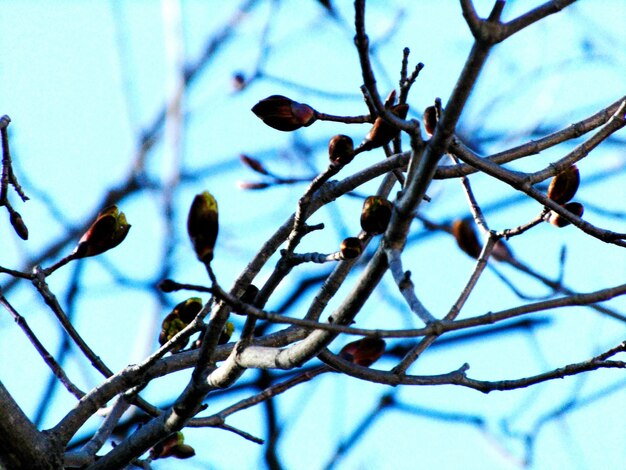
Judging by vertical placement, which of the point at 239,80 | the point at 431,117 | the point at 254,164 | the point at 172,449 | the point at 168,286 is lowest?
the point at 168,286

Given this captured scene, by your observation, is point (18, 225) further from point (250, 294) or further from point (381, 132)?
point (381, 132)

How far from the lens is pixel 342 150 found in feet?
5.18

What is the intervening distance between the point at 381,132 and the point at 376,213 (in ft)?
0.50

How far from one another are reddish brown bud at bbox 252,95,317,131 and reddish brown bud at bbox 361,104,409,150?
0.20 metres

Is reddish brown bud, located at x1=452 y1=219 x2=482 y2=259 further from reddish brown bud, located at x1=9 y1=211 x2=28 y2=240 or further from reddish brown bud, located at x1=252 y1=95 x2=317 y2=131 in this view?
reddish brown bud, located at x1=9 y1=211 x2=28 y2=240

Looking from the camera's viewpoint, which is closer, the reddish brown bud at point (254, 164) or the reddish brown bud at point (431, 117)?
the reddish brown bud at point (431, 117)

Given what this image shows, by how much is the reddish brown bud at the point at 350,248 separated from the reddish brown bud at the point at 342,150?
0.15m

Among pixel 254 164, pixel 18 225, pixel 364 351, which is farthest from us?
pixel 254 164

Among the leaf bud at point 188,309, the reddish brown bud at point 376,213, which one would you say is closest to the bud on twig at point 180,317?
the leaf bud at point 188,309

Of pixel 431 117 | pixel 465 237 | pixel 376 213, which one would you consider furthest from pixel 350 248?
pixel 465 237

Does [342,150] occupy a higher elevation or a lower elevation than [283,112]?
lower

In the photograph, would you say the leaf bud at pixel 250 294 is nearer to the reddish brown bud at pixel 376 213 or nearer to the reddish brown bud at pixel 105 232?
the reddish brown bud at pixel 376 213

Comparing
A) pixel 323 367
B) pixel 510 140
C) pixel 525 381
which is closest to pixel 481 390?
pixel 525 381

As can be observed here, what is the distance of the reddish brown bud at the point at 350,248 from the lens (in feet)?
5.17
